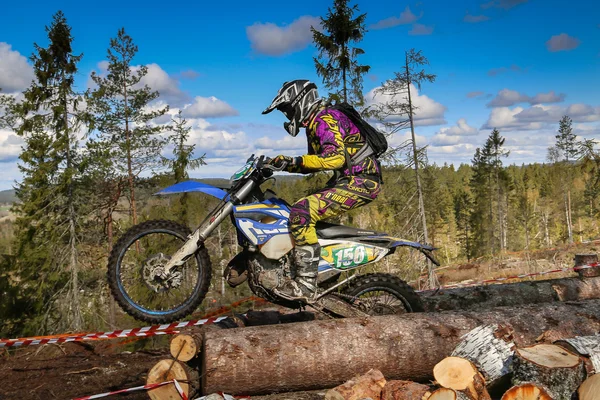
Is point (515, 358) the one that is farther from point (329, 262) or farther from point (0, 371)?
point (0, 371)

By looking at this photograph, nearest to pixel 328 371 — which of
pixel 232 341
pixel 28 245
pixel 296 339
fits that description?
pixel 296 339

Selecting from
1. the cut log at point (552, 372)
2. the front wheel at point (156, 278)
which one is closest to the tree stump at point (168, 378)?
the front wheel at point (156, 278)

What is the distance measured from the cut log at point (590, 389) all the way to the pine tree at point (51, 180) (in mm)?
20323

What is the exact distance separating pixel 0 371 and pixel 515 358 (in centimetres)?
738

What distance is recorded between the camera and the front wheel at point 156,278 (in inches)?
223

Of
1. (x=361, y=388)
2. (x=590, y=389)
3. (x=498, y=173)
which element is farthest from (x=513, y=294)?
(x=498, y=173)

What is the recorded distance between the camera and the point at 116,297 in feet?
18.5

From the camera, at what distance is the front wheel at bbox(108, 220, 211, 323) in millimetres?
5656

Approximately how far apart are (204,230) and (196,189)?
500 millimetres

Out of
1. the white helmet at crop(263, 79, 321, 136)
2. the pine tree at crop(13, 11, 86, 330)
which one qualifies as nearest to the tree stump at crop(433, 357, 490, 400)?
the white helmet at crop(263, 79, 321, 136)

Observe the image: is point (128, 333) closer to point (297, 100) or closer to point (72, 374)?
point (72, 374)

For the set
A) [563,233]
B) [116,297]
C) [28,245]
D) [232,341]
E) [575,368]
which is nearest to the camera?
A: [575,368]

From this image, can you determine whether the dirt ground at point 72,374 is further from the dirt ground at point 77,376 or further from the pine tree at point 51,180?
the pine tree at point 51,180

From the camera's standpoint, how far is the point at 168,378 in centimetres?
511
